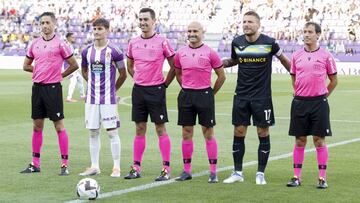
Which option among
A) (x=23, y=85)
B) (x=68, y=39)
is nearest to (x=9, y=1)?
(x=23, y=85)

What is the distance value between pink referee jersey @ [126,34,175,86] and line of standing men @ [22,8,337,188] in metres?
0.01

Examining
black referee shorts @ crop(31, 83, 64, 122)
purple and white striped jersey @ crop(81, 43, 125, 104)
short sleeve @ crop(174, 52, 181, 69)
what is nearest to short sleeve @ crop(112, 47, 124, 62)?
purple and white striped jersey @ crop(81, 43, 125, 104)

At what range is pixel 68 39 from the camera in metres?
22.0

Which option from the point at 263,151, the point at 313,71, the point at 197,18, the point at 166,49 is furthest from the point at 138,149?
the point at 197,18

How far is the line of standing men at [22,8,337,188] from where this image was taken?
34.1 ft

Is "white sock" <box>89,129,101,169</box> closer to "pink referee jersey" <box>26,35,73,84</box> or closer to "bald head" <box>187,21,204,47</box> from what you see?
"pink referee jersey" <box>26,35,73,84</box>

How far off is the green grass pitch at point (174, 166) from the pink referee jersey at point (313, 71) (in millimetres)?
1176

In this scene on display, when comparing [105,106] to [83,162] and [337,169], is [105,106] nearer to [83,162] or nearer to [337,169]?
[83,162]

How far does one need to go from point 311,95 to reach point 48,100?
11.7 feet

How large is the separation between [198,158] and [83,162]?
5.85ft

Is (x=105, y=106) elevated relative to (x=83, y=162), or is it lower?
elevated

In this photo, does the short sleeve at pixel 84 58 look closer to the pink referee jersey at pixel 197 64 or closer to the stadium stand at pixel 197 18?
the pink referee jersey at pixel 197 64

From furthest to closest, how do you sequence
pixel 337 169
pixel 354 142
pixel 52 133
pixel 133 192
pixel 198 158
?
pixel 52 133 < pixel 354 142 < pixel 198 158 < pixel 337 169 < pixel 133 192

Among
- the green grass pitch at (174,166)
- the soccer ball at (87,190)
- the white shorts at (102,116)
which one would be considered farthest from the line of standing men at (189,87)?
the soccer ball at (87,190)
